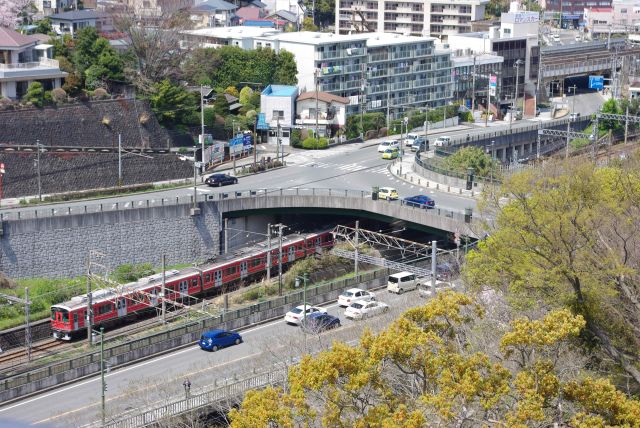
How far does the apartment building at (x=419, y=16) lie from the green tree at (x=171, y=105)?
33.2 metres

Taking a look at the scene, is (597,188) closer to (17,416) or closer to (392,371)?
(392,371)

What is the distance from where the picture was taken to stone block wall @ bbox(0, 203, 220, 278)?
42.4 m

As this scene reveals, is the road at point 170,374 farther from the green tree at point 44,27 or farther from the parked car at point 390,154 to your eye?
the green tree at point 44,27

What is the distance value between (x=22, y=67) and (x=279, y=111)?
1493cm

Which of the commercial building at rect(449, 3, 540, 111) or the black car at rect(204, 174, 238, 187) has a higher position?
the commercial building at rect(449, 3, 540, 111)

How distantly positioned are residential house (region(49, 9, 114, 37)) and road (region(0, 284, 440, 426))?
4346 centimetres

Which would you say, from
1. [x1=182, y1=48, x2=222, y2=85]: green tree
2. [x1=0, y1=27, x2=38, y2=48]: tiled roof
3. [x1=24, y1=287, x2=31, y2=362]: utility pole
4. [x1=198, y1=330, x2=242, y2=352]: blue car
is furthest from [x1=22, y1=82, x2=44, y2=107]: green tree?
[x1=198, y1=330, x2=242, y2=352]: blue car

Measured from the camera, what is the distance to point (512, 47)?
80.4 meters

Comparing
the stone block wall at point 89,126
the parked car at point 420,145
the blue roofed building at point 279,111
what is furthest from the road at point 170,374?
the blue roofed building at point 279,111

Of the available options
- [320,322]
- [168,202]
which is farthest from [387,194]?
[320,322]

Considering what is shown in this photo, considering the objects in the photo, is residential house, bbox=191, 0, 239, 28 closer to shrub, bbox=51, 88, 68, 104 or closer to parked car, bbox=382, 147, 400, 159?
parked car, bbox=382, 147, 400, 159

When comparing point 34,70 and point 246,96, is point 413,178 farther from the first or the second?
point 34,70

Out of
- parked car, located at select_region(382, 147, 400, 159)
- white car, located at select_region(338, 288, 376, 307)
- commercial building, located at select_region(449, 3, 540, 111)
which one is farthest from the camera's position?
commercial building, located at select_region(449, 3, 540, 111)

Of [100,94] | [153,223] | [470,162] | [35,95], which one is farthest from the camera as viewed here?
[100,94]
